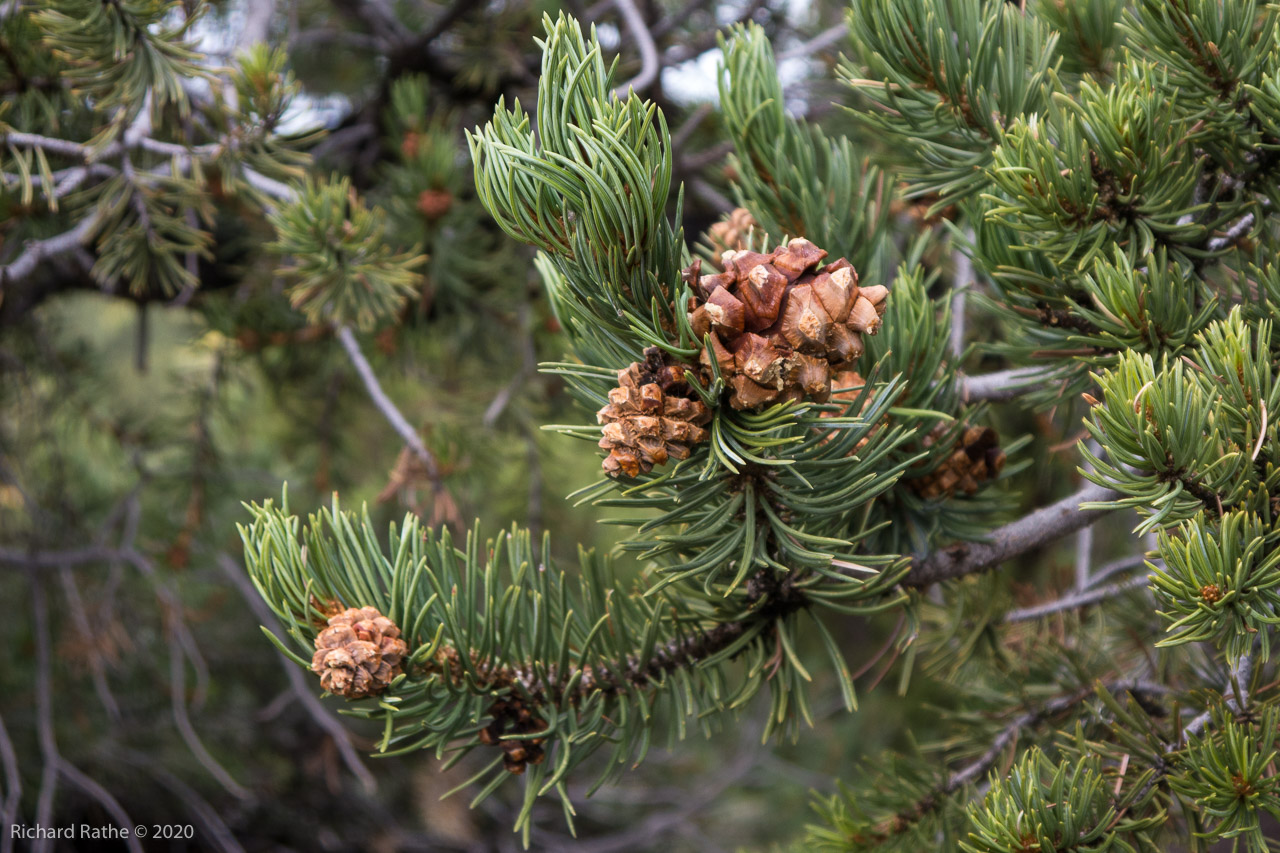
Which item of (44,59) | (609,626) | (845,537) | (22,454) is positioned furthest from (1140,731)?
(22,454)

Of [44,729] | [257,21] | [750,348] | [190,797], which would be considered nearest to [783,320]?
[750,348]

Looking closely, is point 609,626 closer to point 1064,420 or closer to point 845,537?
point 845,537

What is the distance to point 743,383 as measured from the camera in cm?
42

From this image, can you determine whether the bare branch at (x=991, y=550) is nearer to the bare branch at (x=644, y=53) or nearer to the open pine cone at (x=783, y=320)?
the open pine cone at (x=783, y=320)

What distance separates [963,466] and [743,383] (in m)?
0.24

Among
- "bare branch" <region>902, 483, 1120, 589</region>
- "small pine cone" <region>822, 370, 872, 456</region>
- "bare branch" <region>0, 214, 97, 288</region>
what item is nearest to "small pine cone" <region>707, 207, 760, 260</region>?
"small pine cone" <region>822, 370, 872, 456</region>

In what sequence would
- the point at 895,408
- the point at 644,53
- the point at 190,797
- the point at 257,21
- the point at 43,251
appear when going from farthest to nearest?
the point at 190,797
the point at 257,21
the point at 644,53
the point at 43,251
the point at 895,408

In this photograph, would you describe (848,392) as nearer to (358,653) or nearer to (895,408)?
(895,408)

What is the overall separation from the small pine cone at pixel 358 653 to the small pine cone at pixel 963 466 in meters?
0.36

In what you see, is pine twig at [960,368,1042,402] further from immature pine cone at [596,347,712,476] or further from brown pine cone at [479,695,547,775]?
A: brown pine cone at [479,695,547,775]

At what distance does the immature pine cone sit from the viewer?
0.43m

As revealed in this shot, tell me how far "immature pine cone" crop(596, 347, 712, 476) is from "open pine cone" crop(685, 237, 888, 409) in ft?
0.08

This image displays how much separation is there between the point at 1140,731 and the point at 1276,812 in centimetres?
11

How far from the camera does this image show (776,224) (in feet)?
2.11
